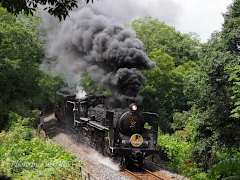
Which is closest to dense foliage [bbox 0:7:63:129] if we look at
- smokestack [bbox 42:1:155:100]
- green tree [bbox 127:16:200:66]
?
smokestack [bbox 42:1:155:100]

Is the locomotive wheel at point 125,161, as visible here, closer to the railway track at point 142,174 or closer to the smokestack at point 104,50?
the railway track at point 142,174

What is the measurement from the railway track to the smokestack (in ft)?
10.9

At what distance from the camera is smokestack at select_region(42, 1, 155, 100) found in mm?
11695

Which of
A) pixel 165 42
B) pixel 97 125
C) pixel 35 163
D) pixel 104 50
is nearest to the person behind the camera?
pixel 35 163

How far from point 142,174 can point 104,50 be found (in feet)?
22.6

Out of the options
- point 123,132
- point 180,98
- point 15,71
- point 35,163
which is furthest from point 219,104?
point 180,98

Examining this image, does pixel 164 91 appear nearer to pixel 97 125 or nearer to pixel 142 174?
pixel 97 125

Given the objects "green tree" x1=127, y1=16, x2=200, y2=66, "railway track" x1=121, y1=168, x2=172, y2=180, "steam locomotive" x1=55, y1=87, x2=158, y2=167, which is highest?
"green tree" x1=127, y1=16, x2=200, y2=66

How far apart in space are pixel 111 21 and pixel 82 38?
2.05 metres

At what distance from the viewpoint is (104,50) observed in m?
13.5

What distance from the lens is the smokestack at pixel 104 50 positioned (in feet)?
38.4

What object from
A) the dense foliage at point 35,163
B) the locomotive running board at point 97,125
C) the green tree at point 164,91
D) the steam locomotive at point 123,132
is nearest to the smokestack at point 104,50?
the steam locomotive at point 123,132

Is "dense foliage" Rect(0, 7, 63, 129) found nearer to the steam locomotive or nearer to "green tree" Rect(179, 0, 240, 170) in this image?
the steam locomotive

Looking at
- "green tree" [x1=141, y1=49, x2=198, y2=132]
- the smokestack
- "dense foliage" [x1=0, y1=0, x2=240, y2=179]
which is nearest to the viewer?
"dense foliage" [x1=0, y1=0, x2=240, y2=179]
